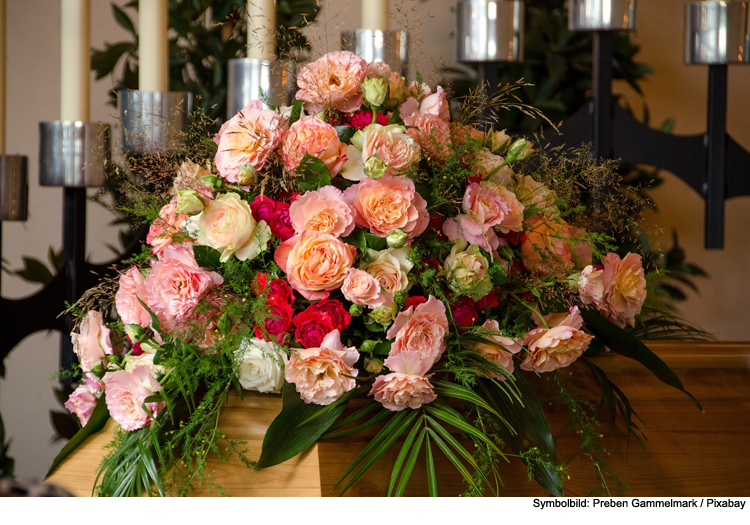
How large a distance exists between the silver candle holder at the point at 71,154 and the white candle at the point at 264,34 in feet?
0.94

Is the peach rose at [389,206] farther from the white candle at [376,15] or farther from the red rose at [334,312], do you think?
the white candle at [376,15]

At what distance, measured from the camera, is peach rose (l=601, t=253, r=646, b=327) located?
33.2 inches

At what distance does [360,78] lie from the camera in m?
0.79

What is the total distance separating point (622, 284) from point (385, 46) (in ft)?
1.37

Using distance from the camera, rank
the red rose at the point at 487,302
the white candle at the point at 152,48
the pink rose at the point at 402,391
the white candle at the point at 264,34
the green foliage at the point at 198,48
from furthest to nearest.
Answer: the green foliage at the point at 198,48, the white candle at the point at 152,48, the white candle at the point at 264,34, the red rose at the point at 487,302, the pink rose at the point at 402,391

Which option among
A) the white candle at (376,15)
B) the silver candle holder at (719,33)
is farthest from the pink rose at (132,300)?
the silver candle holder at (719,33)

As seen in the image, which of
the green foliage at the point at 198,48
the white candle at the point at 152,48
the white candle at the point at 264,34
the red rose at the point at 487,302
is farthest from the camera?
the green foliage at the point at 198,48

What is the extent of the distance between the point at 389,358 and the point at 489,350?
0.11 metres

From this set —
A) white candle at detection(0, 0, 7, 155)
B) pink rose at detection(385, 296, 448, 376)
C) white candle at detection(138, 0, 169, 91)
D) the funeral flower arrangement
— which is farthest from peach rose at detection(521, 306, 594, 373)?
white candle at detection(0, 0, 7, 155)

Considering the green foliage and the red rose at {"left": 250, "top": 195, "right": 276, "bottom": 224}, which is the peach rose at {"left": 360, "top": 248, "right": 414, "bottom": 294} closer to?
the red rose at {"left": 250, "top": 195, "right": 276, "bottom": 224}

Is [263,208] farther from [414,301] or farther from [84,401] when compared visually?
[84,401]

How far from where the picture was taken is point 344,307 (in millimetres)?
725

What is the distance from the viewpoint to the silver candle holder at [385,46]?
0.94 meters

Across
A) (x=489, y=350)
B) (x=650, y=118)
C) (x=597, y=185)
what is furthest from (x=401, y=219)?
(x=650, y=118)
